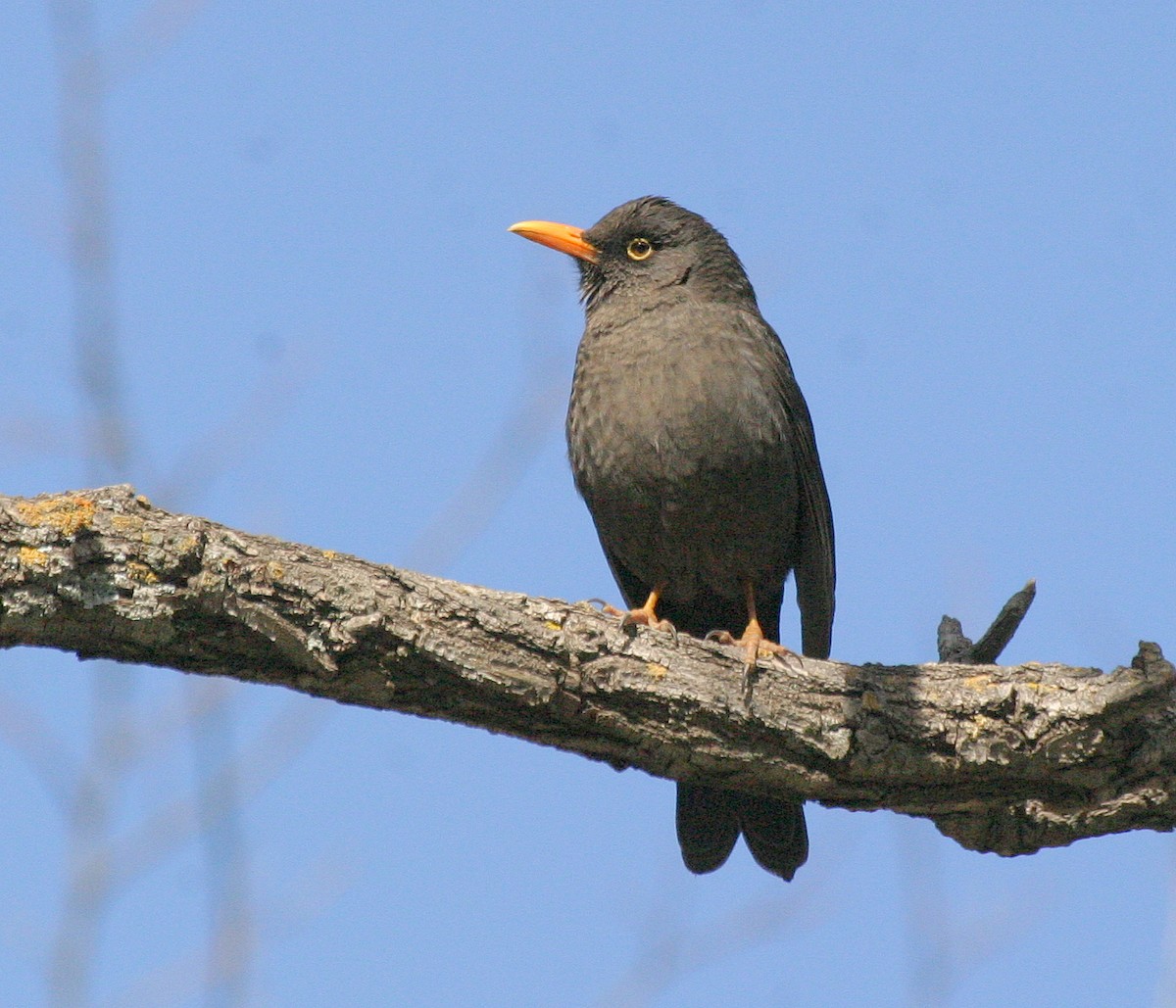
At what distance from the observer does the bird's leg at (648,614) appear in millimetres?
4801

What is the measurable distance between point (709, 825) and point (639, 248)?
293 cm

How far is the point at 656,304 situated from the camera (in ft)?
21.9

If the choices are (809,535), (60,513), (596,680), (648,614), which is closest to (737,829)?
(648,614)

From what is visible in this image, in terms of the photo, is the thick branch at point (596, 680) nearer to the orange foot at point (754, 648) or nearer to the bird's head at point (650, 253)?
the orange foot at point (754, 648)

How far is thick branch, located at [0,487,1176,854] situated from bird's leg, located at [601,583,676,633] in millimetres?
131

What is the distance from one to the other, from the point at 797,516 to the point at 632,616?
1.23m

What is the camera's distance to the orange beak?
23.7ft

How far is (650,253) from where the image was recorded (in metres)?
7.05

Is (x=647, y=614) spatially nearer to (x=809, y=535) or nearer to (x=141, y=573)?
(x=809, y=535)

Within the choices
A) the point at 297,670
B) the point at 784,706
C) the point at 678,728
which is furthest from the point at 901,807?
the point at 297,670

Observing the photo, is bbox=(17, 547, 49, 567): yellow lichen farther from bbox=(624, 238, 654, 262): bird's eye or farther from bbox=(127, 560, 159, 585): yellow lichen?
bbox=(624, 238, 654, 262): bird's eye

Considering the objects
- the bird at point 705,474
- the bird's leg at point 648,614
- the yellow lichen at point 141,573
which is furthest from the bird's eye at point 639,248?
the yellow lichen at point 141,573

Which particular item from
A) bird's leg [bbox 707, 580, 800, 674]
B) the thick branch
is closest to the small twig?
the thick branch

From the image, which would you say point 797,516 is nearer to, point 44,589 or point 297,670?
point 297,670
